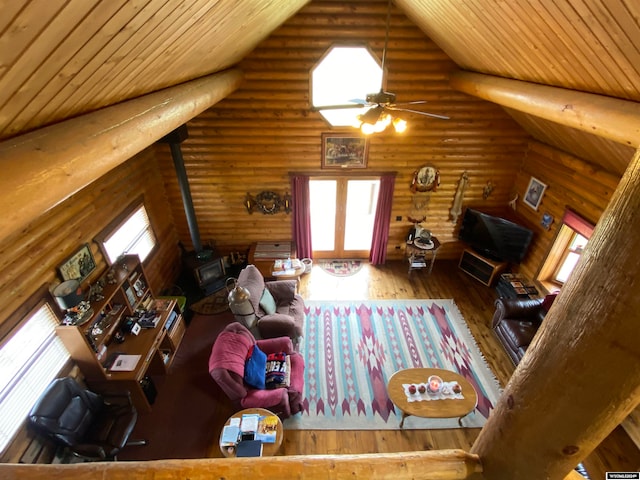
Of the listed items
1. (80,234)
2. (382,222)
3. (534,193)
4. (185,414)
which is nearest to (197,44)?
(80,234)

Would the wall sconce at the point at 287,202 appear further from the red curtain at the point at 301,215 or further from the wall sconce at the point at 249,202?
the wall sconce at the point at 249,202

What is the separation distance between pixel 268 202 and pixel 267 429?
402cm

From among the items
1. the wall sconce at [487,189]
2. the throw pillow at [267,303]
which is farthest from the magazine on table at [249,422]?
the wall sconce at [487,189]

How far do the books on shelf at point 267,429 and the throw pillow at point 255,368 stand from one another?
1.34 ft

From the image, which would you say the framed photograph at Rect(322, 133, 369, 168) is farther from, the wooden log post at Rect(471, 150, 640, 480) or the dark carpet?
the wooden log post at Rect(471, 150, 640, 480)

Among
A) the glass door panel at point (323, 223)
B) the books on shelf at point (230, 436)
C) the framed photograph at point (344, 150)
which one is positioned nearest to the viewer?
the books on shelf at point (230, 436)

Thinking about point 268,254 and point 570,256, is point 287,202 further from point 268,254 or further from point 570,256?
point 570,256

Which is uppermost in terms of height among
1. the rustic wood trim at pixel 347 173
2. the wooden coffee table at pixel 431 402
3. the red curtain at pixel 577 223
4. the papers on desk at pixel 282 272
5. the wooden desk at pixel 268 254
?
the rustic wood trim at pixel 347 173

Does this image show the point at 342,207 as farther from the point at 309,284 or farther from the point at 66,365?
the point at 66,365

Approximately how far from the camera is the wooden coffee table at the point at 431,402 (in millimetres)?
3828

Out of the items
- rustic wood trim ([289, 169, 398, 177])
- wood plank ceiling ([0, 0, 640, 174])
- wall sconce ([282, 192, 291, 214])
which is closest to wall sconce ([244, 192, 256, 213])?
wall sconce ([282, 192, 291, 214])

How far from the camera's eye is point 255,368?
4016mm

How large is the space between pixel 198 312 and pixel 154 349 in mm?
1556

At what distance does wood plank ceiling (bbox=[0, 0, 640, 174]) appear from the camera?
1274 millimetres
